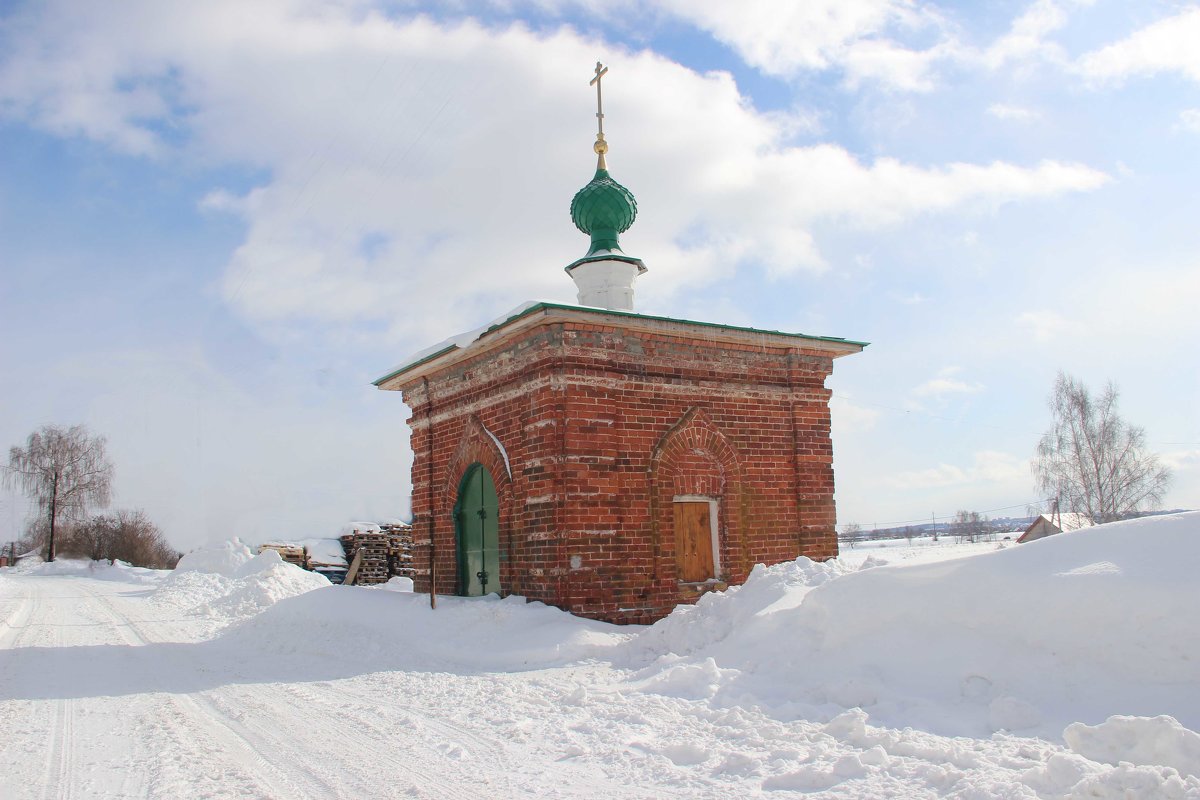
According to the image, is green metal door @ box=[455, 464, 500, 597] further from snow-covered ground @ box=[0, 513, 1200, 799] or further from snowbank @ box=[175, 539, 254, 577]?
snowbank @ box=[175, 539, 254, 577]

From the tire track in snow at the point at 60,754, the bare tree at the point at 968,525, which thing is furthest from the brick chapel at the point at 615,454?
the bare tree at the point at 968,525

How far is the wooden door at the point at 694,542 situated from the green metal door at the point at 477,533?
2201 mm

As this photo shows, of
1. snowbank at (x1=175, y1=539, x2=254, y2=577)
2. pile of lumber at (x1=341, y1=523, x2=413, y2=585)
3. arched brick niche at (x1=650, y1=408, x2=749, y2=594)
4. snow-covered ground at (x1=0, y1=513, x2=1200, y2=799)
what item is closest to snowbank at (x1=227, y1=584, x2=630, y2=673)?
snow-covered ground at (x1=0, y1=513, x2=1200, y2=799)

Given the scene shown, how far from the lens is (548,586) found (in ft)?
31.6

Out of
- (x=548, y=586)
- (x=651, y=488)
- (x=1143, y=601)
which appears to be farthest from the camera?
(x=651, y=488)

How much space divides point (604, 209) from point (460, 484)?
4.51 m

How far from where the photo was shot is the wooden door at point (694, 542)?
34.4 feet

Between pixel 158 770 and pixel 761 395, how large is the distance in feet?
26.9

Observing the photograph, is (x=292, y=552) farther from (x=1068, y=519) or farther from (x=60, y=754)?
(x=1068, y=519)

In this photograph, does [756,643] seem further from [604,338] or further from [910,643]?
[604,338]

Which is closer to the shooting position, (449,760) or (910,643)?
(449,760)

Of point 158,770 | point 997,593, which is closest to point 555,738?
point 158,770

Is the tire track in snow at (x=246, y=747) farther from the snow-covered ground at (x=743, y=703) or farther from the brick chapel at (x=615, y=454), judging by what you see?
the brick chapel at (x=615, y=454)

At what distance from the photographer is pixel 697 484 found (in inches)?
422
